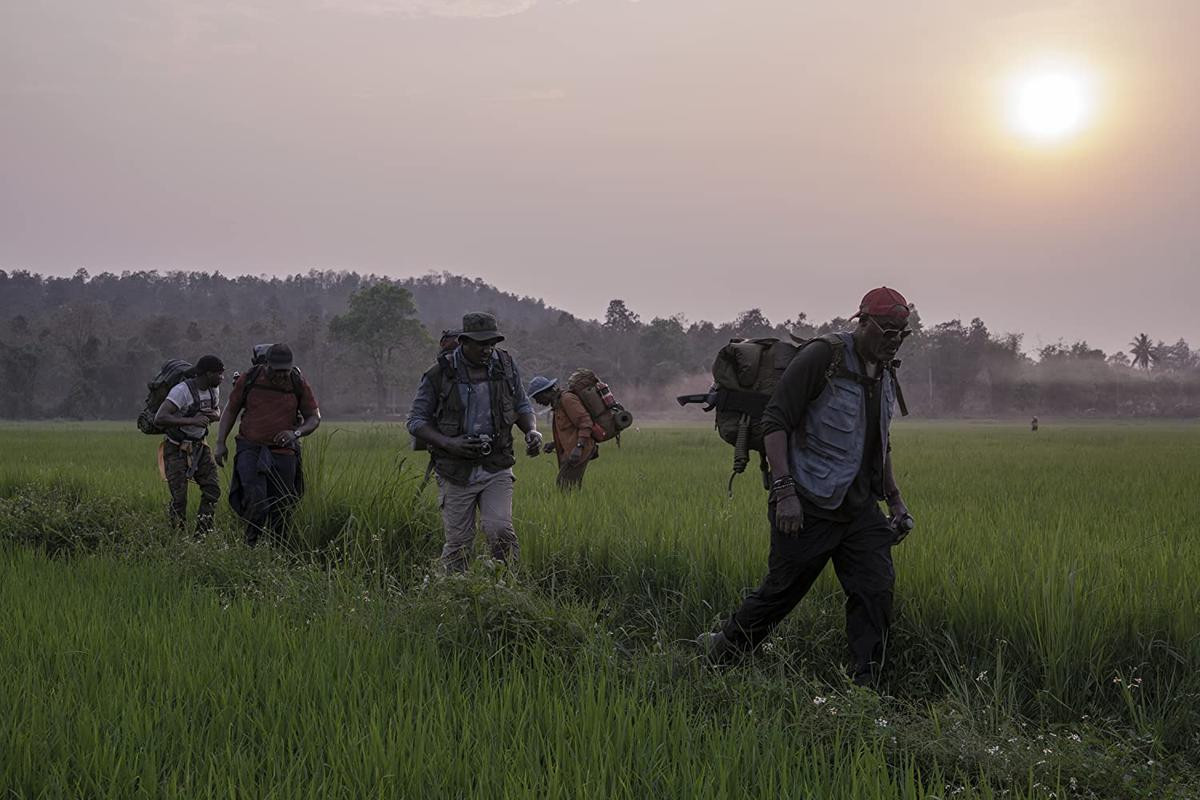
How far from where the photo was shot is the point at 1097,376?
9281 centimetres

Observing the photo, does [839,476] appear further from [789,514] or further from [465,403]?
[465,403]

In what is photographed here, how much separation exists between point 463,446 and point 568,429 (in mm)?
4018

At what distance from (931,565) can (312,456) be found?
17.3 ft

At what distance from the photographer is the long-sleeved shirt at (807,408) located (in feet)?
14.0

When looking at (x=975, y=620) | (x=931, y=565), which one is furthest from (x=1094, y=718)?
(x=931, y=565)

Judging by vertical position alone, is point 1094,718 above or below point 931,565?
below

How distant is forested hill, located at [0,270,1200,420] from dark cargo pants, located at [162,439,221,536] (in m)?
54.7

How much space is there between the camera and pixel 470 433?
600 cm

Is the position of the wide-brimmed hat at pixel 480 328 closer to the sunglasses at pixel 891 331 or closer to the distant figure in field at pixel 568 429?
the sunglasses at pixel 891 331

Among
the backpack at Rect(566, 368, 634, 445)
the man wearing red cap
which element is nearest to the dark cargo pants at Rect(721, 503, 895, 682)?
the man wearing red cap

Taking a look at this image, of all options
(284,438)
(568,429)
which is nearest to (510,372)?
(284,438)

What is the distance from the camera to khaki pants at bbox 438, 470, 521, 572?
6004 millimetres

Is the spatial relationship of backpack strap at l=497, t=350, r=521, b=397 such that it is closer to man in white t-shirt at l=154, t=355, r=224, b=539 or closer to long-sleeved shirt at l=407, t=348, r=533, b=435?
long-sleeved shirt at l=407, t=348, r=533, b=435

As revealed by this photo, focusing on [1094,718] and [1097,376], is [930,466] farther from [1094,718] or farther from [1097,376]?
[1097,376]
